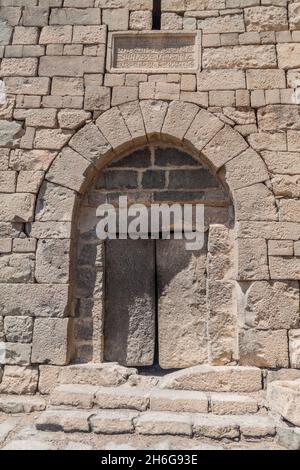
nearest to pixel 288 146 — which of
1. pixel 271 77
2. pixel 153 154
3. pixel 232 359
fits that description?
pixel 271 77

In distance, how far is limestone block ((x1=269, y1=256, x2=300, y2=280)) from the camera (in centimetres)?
344

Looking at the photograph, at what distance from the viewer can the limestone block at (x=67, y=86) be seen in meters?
3.94

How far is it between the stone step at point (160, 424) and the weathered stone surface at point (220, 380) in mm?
361

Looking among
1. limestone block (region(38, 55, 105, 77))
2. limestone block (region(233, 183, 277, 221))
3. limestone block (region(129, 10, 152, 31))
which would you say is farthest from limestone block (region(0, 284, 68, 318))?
limestone block (region(129, 10, 152, 31))

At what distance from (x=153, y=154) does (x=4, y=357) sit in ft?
8.44

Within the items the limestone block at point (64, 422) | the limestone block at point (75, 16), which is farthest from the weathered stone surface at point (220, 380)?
the limestone block at point (75, 16)

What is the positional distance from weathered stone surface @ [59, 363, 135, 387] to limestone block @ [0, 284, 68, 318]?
21.7 inches

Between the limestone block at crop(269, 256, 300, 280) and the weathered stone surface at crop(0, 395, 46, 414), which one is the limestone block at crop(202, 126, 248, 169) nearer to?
the limestone block at crop(269, 256, 300, 280)

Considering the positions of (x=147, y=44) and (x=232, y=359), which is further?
(x=147, y=44)

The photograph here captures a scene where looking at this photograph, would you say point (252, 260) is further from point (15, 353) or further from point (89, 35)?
point (89, 35)

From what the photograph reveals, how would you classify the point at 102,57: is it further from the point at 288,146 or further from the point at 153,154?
the point at 288,146

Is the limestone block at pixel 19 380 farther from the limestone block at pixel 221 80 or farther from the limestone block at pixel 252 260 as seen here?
the limestone block at pixel 221 80

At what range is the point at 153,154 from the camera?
13.0 feet

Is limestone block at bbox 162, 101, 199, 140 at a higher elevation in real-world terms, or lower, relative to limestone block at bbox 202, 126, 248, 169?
higher
